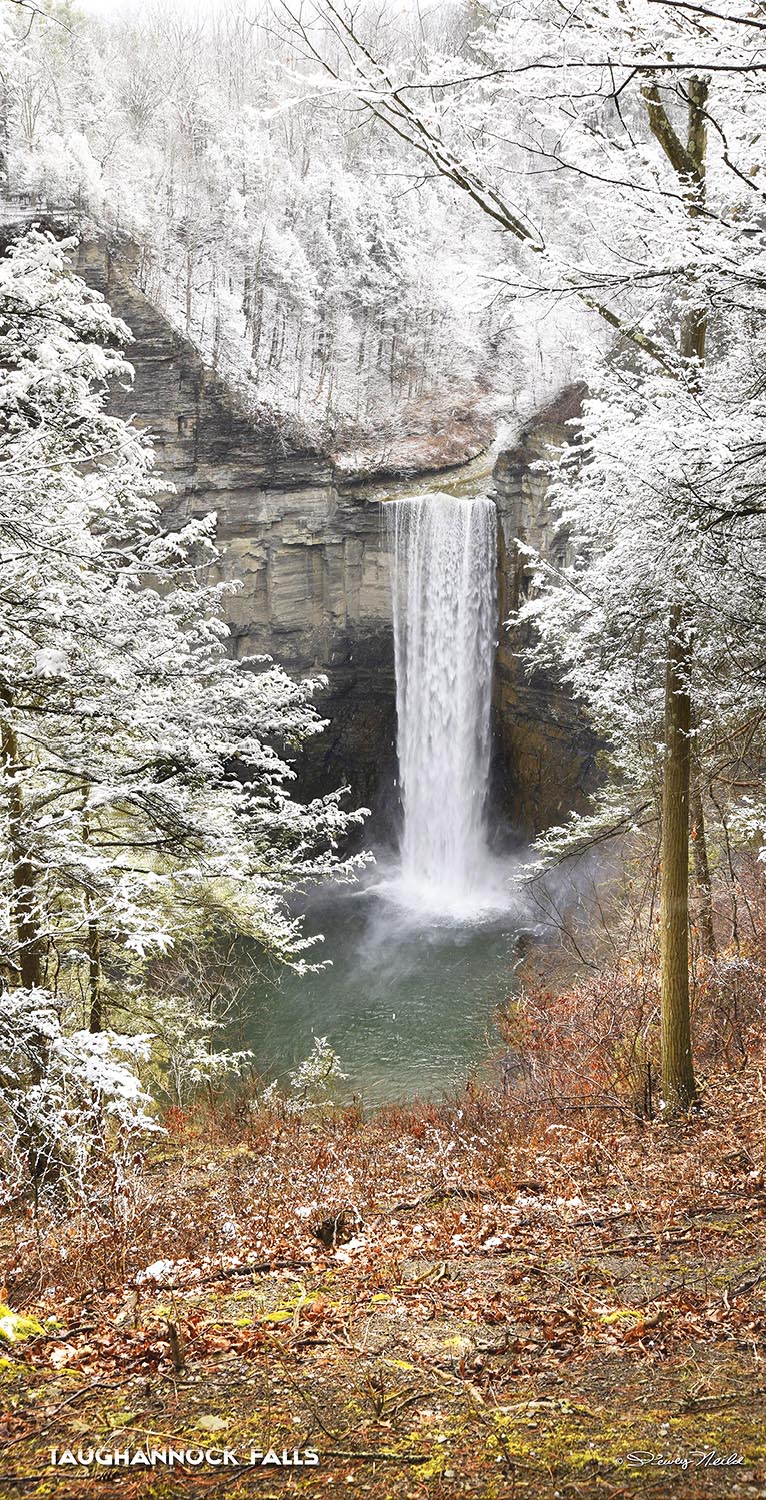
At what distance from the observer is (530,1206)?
4.57m

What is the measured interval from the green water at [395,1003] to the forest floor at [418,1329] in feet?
19.8

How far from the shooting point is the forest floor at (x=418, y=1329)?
6.31 feet

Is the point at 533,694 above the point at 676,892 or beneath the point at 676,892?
above

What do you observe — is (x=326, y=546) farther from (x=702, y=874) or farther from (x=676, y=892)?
(x=676, y=892)

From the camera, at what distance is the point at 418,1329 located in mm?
2951

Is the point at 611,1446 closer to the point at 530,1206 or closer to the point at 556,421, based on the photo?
the point at 530,1206

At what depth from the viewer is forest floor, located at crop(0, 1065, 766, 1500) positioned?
1925mm

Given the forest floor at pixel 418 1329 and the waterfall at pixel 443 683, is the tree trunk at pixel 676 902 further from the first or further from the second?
→ the waterfall at pixel 443 683

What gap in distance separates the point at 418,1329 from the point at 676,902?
12.9 ft

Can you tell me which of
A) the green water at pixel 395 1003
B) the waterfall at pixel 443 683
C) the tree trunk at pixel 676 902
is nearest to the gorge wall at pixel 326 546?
the waterfall at pixel 443 683

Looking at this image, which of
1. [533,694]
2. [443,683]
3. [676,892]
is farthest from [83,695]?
[443,683]

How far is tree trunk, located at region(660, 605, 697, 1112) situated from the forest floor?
44 cm

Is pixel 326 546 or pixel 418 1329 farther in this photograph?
pixel 326 546

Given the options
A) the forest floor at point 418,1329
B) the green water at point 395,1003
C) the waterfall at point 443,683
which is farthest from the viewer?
the waterfall at point 443,683
